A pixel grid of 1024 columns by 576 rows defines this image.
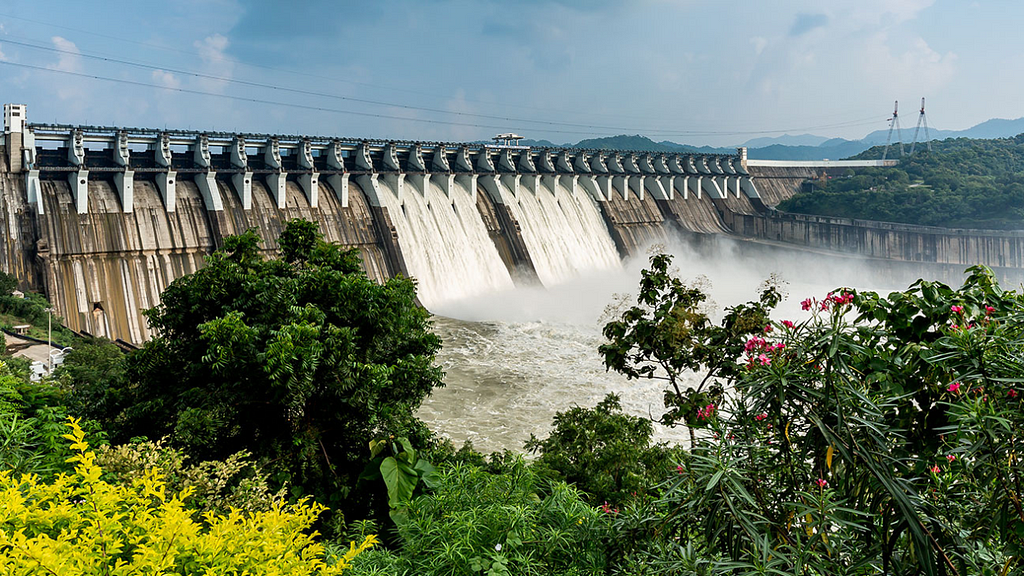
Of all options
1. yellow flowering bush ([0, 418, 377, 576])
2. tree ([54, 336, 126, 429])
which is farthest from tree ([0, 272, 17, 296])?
yellow flowering bush ([0, 418, 377, 576])

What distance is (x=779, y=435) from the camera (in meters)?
3.41

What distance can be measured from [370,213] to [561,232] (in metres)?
9.99

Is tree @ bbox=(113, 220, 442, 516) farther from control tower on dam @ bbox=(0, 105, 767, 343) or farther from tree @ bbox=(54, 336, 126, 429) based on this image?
control tower on dam @ bbox=(0, 105, 767, 343)

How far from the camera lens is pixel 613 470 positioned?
27.9 feet

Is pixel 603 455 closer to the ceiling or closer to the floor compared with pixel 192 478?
closer to the floor

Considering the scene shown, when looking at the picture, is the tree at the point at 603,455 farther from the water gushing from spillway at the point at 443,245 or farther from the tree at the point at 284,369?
the water gushing from spillway at the point at 443,245

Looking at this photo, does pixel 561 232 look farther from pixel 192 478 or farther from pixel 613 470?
pixel 192 478

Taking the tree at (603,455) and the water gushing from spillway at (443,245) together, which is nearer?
the tree at (603,455)

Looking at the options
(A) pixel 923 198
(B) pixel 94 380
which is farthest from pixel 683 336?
(A) pixel 923 198

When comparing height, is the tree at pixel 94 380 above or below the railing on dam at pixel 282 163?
below

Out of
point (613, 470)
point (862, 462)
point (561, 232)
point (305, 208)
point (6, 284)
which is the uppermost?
point (305, 208)

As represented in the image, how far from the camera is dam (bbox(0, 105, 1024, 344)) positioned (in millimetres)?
20719

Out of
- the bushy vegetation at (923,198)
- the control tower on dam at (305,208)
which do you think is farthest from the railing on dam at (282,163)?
the bushy vegetation at (923,198)

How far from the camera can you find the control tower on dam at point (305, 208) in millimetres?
20609
